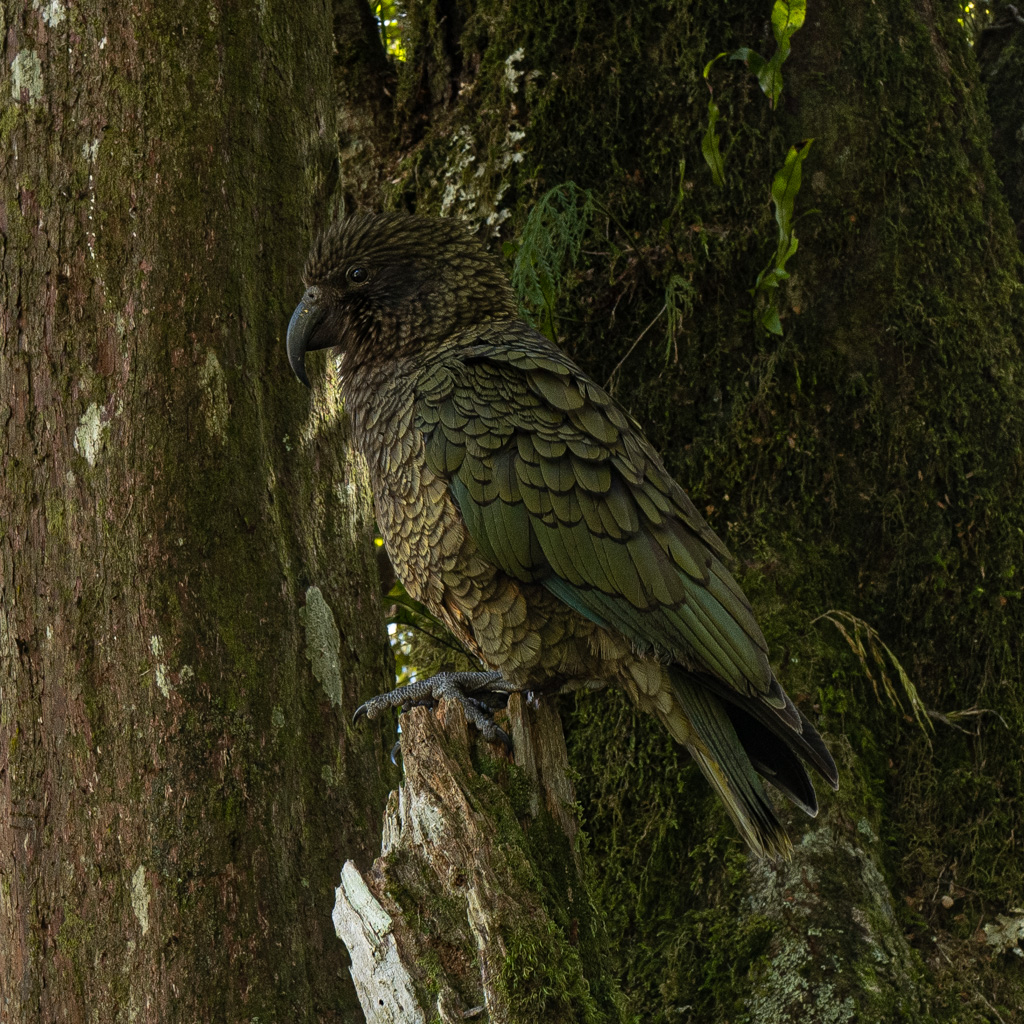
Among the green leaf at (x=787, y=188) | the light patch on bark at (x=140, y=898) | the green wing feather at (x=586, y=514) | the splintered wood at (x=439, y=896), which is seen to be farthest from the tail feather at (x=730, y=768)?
the green leaf at (x=787, y=188)

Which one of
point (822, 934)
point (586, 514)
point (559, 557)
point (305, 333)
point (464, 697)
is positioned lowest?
point (822, 934)

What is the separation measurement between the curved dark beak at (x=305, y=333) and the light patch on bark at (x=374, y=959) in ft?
5.62

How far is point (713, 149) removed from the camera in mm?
4145

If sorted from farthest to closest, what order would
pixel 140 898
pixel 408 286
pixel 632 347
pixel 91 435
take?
A: pixel 632 347 < pixel 408 286 < pixel 91 435 < pixel 140 898

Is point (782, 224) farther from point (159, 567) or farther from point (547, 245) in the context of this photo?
point (159, 567)

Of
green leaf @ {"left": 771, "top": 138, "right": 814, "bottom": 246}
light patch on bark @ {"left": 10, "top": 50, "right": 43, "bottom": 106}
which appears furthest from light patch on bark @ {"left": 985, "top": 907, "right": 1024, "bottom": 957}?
light patch on bark @ {"left": 10, "top": 50, "right": 43, "bottom": 106}

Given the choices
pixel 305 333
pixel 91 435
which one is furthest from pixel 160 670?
pixel 305 333

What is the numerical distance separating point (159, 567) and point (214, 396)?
0.57 metres

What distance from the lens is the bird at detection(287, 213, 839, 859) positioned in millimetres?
3238

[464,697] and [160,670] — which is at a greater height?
→ [160,670]

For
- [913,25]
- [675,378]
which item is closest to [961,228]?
[913,25]

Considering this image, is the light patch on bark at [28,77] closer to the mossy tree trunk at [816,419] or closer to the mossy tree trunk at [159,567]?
the mossy tree trunk at [159,567]

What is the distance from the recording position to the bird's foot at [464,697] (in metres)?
3.15

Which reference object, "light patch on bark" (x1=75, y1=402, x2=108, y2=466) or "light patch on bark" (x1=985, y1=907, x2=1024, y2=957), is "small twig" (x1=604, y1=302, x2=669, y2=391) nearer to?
"light patch on bark" (x1=75, y1=402, x2=108, y2=466)
